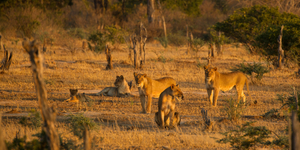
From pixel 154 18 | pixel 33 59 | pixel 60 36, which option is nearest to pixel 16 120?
pixel 33 59

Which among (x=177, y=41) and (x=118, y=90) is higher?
(x=177, y=41)

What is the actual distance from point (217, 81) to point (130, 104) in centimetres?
241

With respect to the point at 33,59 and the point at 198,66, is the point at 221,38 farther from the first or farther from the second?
the point at 33,59

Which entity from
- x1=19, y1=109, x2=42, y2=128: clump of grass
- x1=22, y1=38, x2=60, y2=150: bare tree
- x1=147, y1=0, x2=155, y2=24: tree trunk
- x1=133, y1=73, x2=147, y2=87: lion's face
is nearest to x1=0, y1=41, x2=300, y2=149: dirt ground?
x1=19, y1=109, x2=42, y2=128: clump of grass

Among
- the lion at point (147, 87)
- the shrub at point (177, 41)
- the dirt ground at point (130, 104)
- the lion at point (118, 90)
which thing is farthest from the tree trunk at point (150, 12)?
the lion at point (147, 87)

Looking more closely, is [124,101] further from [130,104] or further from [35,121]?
[35,121]

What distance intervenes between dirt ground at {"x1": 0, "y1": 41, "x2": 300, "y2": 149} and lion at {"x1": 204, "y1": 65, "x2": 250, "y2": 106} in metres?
0.30

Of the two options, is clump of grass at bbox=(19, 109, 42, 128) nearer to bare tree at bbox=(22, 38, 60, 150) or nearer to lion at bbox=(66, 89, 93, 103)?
bare tree at bbox=(22, 38, 60, 150)

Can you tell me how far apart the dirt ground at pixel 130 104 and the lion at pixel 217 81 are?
→ 30cm

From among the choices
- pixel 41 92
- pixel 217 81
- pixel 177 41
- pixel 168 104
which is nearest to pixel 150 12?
pixel 177 41

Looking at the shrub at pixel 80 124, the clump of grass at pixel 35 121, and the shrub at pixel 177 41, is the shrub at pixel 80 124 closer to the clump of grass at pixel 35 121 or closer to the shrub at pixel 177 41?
the clump of grass at pixel 35 121

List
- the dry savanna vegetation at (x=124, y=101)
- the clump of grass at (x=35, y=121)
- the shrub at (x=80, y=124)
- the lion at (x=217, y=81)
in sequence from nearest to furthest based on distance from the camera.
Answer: the dry savanna vegetation at (x=124, y=101) < the shrub at (x=80, y=124) < the clump of grass at (x=35, y=121) < the lion at (x=217, y=81)

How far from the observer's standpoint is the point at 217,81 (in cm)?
928

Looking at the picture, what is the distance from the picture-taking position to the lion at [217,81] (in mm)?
9145
